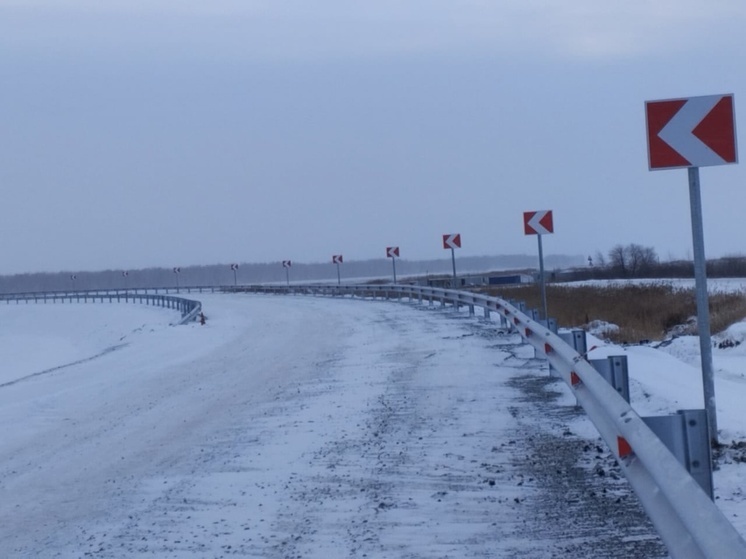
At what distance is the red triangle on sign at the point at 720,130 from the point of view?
8.00 m

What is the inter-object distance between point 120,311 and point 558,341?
56.0m

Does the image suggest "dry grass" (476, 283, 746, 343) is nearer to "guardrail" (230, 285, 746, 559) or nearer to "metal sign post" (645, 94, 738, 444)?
"guardrail" (230, 285, 746, 559)

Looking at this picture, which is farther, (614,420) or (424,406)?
(424,406)

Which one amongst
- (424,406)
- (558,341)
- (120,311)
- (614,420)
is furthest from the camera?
(120,311)

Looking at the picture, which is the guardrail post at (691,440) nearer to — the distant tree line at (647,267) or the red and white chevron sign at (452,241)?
the red and white chevron sign at (452,241)

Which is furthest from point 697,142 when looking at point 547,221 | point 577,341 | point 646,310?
point 646,310

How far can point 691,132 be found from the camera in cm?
807

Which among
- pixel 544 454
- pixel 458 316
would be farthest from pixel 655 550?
pixel 458 316

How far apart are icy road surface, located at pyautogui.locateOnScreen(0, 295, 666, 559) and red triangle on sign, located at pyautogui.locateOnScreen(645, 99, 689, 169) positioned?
2658 millimetres

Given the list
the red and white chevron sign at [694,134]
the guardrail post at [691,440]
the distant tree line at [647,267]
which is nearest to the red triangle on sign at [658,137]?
the red and white chevron sign at [694,134]

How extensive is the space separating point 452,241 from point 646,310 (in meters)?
11.4

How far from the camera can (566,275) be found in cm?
7412

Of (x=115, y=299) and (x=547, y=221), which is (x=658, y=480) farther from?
(x=115, y=299)

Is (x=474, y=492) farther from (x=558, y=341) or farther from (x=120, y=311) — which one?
(x=120, y=311)
